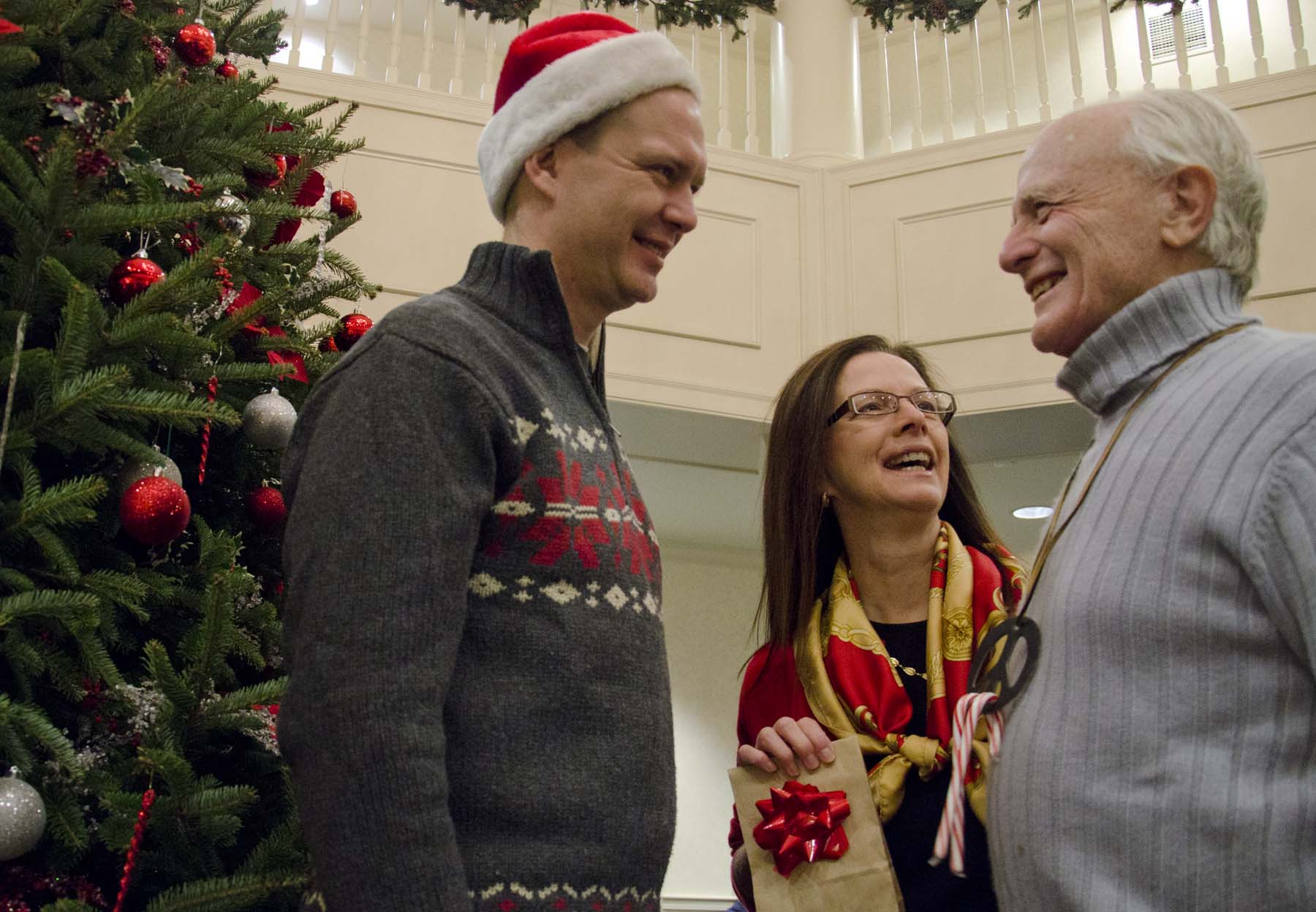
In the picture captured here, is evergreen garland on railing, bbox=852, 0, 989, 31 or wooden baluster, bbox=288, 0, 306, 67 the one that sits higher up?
evergreen garland on railing, bbox=852, 0, 989, 31

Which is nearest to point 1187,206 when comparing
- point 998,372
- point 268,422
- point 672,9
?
point 268,422

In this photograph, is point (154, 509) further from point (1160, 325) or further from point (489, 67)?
point (489, 67)

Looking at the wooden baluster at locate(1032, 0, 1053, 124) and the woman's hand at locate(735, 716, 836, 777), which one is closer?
the woman's hand at locate(735, 716, 836, 777)

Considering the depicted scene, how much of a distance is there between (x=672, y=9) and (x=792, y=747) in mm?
4350

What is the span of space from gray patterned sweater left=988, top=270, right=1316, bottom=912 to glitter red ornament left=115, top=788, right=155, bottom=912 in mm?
908

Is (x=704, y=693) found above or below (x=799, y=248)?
below

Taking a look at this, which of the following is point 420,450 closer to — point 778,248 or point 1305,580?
point 1305,580

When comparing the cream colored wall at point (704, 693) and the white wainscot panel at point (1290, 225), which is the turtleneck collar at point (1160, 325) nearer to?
the white wainscot panel at point (1290, 225)

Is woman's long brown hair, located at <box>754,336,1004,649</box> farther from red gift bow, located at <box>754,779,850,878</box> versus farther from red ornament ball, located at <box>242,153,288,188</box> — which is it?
red ornament ball, located at <box>242,153,288,188</box>

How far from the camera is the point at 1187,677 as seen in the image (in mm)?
1044

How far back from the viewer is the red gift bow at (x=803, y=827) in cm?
147

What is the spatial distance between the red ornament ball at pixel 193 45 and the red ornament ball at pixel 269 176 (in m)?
0.18

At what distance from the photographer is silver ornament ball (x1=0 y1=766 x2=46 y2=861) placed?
4.01 feet

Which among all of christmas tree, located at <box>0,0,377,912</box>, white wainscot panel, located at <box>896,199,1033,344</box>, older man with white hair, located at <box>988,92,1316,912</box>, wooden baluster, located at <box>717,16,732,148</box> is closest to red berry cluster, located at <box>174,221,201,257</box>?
christmas tree, located at <box>0,0,377,912</box>
